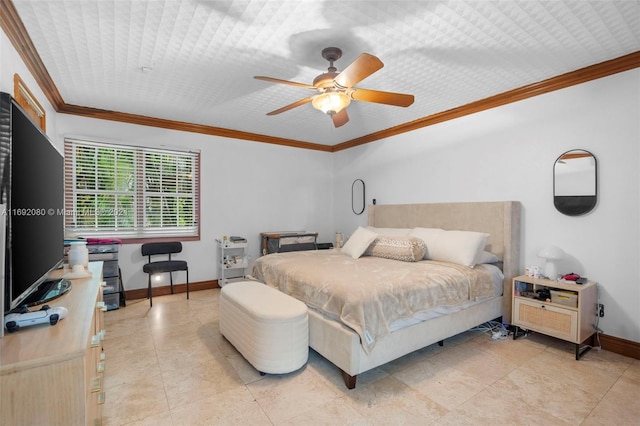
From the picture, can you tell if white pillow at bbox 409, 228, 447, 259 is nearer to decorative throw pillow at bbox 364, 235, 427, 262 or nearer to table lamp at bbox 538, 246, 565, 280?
decorative throw pillow at bbox 364, 235, 427, 262

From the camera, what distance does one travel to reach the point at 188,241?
4.57 metres

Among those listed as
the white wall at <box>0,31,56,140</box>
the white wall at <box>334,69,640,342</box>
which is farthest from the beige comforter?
the white wall at <box>0,31,56,140</box>

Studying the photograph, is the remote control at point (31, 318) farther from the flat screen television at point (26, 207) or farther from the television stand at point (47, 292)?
the television stand at point (47, 292)

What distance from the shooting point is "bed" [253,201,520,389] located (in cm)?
217

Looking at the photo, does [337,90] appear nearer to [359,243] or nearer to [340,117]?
[340,117]

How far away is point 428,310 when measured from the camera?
2.51 metres

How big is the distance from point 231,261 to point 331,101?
3.11 meters

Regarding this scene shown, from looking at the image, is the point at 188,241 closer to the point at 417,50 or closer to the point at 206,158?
the point at 206,158

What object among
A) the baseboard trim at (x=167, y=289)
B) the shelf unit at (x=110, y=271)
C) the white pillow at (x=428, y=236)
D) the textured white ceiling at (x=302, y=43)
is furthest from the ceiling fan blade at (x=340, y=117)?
the baseboard trim at (x=167, y=289)

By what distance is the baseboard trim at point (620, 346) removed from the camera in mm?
2582

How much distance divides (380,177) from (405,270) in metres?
2.45

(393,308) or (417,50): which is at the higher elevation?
(417,50)

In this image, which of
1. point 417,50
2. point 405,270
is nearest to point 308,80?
point 417,50

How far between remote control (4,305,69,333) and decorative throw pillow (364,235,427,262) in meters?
2.81
